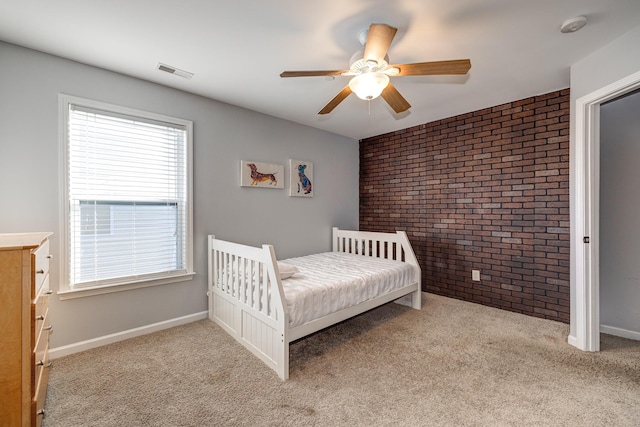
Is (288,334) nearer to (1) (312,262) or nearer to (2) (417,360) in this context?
(2) (417,360)

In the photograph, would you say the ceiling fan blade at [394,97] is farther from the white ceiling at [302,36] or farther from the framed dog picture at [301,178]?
the framed dog picture at [301,178]

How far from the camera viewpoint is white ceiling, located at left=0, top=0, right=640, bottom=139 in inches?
64.7

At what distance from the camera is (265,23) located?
1.80 metres

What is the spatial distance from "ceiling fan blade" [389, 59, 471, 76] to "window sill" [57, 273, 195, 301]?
103 inches

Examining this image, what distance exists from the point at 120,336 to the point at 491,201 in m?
4.01

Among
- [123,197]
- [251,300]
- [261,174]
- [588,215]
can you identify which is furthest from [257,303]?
[588,215]

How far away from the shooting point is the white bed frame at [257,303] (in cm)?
192

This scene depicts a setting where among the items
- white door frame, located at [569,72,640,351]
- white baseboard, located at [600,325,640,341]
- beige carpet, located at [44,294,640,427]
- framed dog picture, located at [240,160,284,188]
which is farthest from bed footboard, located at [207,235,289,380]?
white baseboard, located at [600,325,640,341]

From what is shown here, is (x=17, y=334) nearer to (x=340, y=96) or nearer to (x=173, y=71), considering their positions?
(x=173, y=71)

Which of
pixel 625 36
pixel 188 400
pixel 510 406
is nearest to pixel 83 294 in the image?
pixel 188 400

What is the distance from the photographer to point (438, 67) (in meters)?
1.67

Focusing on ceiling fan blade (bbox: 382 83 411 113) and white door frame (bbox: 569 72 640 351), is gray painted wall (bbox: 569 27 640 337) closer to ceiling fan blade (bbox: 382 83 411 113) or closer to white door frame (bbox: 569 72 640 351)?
white door frame (bbox: 569 72 640 351)

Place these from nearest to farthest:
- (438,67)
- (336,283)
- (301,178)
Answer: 1. (438,67)
2. (336,283)
3. (301,178)

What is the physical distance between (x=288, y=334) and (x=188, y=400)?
69 cm
